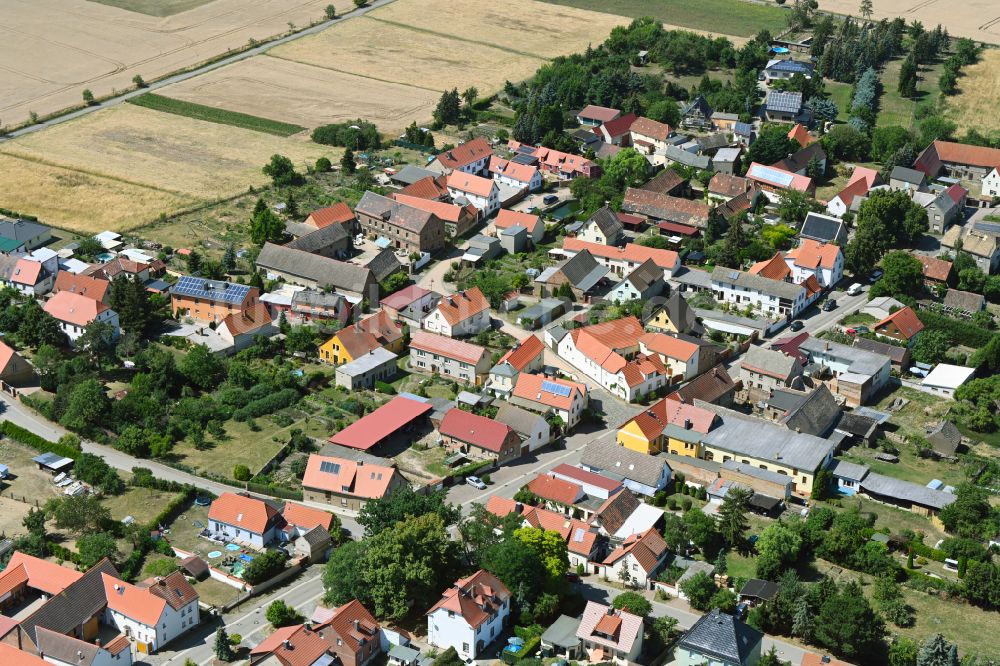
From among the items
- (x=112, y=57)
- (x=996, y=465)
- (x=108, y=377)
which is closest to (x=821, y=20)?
(x=112, y=57)

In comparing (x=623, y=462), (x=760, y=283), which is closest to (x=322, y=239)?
(x=760, y=283)

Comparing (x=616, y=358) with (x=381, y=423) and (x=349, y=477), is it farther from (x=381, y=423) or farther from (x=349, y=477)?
(x=349, y=477)

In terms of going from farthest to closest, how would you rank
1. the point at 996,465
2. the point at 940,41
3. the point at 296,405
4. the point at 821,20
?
1. the point at 821,20
2. the point at 940,41
3. the point at 296,405
4. the point at 996,465

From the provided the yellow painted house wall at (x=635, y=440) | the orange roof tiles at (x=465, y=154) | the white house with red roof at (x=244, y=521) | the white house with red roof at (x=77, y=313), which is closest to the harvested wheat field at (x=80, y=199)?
the white house with red roof at (x=77, y=313)

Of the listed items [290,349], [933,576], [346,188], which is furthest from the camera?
[346,188]

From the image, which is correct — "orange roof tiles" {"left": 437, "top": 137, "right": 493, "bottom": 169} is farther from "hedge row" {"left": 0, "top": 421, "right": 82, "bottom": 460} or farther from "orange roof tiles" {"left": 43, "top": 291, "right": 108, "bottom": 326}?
"hedge row" {"left": 0, "top": 421, "right": 82, "bottom": 460}

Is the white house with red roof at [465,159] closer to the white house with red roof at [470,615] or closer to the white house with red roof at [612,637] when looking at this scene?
the white house with red roof at [470,615]

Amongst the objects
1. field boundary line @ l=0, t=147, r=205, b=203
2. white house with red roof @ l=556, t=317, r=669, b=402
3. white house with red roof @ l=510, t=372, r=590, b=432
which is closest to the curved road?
field boundary line @ l=0, t=147, r=205, b=203

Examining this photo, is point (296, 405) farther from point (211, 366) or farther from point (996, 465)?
point (996, 465)
